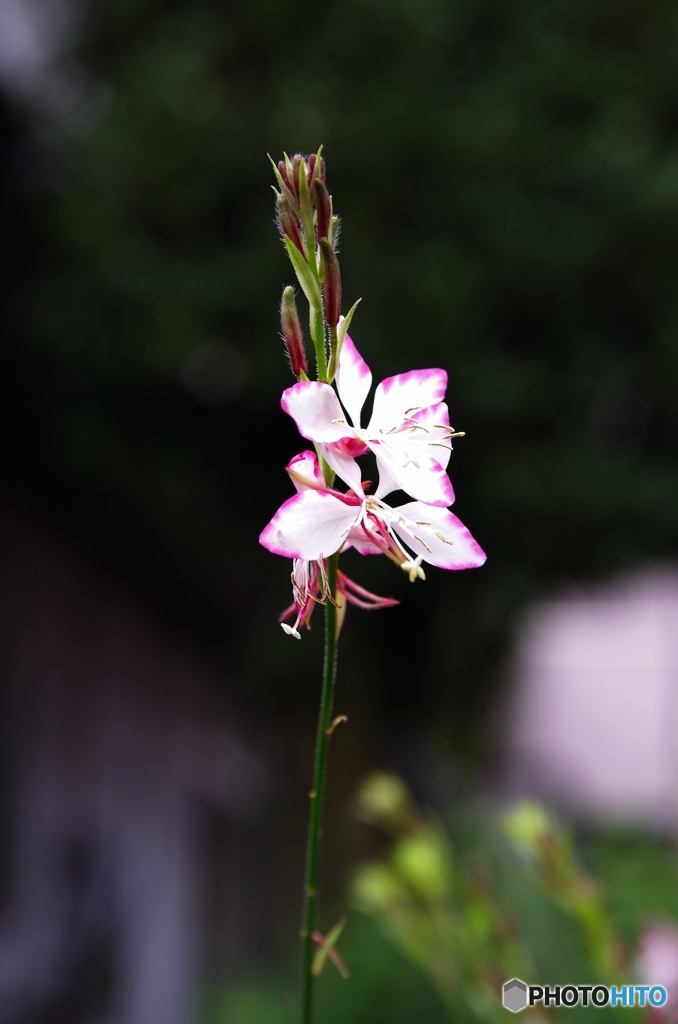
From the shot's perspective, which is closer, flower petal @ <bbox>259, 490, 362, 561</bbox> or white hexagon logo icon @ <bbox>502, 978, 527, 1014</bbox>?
flower petal @ <bbox>259, 490, 362, 561</bbox>

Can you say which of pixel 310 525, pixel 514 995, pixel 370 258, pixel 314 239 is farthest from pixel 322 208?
pixel 370 258

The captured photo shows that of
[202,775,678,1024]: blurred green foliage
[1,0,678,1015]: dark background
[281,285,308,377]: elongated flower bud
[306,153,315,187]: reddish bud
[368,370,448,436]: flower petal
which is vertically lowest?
[202,775,678,1024]: blurred green foliage

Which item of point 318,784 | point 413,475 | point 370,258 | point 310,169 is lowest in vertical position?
point 318,784

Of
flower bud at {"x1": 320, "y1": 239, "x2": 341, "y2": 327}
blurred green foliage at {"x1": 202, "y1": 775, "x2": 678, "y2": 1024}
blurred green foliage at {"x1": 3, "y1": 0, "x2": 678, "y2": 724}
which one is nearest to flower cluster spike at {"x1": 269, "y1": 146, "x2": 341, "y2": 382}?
flower bud at {"x1": 320, "y1": 239, "x2": 341, "y2": 327}

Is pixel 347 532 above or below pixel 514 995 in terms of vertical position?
above

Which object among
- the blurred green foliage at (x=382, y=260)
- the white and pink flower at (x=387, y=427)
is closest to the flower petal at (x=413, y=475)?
the white and pink flower at (x=387, y=427)

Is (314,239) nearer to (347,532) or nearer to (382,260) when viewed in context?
(347,532)

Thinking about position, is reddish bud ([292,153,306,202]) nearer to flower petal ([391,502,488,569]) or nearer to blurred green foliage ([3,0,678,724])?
flower petal ([391,502,488,569])
